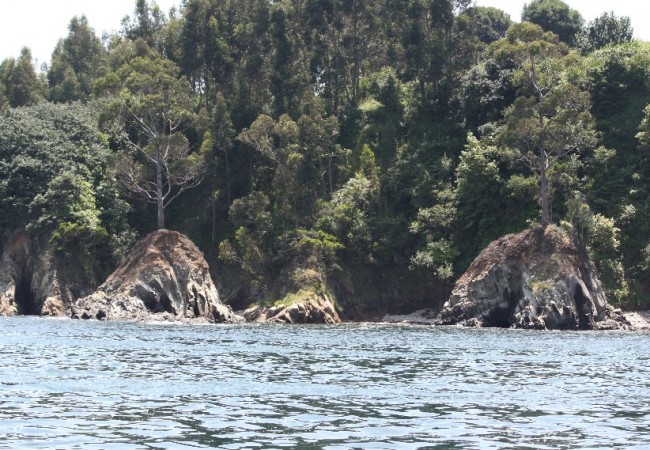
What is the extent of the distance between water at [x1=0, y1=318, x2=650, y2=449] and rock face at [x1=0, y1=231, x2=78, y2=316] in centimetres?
2636

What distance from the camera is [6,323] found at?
62312mm

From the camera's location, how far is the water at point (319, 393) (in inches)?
840

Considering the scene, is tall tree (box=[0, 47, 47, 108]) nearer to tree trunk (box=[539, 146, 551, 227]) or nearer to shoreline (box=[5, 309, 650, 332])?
shoreline (box=[5, 309, 650, 332])

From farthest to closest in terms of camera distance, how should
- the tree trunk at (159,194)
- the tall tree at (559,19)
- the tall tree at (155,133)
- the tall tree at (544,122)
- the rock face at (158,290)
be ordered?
the tall tree at (559,19) < the tall tree at (155,133) < the tree trunk at (159,194) < the rock face at (158,290) < the tall tree at (544,122)

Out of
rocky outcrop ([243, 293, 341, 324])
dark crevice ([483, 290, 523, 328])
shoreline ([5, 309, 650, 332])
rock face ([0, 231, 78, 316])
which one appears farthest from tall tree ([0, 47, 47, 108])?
dark crevice ([483, 290, 523, 328])

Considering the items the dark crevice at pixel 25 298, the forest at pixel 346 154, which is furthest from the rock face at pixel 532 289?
the dark crevice at pixel 25 298

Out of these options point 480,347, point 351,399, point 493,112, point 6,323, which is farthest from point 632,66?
point 351,399

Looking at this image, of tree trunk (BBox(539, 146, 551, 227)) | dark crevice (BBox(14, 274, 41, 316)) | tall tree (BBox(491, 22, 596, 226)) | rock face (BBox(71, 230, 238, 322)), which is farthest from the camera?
dark crevice (BBox(14, 274, 41, 316))

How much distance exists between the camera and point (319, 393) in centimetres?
2894

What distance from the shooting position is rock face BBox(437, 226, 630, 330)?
62812mm

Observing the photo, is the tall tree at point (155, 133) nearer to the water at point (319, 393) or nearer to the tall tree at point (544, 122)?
the tall tree at point (544, 122)

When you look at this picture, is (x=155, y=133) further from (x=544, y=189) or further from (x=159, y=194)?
(x=544, y=189)

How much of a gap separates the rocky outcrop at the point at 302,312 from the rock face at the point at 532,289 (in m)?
9.43

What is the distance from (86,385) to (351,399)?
27.7 ft
